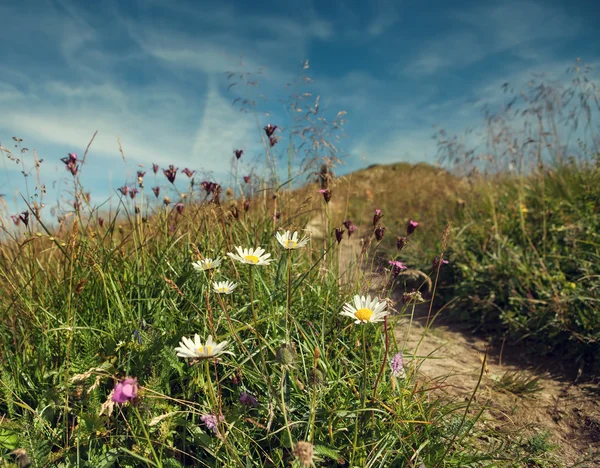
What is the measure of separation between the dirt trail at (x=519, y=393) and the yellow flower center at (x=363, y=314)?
1.67ft

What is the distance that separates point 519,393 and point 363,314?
1528mm

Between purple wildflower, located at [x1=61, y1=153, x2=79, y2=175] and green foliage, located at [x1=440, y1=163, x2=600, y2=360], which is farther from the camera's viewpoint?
green foliage, located at [x1=440, y1=163, x2=600, y2=360]

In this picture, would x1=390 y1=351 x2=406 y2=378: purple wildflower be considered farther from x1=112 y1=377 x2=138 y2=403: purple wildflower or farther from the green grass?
x1=112 y1=377 x2=138 y2=403: purple wildflower

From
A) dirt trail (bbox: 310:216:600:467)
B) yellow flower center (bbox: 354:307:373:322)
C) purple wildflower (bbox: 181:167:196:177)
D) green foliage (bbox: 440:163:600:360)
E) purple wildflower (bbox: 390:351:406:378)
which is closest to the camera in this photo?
yellow flower center (bbox: 354:307:373:322)

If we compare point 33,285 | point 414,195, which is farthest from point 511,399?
point 414,195

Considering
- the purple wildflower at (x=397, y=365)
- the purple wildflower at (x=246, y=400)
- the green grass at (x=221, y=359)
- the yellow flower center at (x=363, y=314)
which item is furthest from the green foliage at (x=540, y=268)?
the purple wildflower at (x=246, y=400)

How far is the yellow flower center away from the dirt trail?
0.51m

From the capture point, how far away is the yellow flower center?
4.27 feet

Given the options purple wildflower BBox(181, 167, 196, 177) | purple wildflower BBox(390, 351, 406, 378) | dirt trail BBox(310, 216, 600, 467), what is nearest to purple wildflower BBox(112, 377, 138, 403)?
purple wildflower BBox(390, 351, 406, 378)

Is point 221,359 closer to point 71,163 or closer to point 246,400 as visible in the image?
point 246,400

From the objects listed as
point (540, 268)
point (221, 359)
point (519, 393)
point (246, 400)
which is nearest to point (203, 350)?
point (246, 400)

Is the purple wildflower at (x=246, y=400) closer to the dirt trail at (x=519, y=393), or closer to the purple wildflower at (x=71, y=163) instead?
the dirt trail at (x=519, y=393)

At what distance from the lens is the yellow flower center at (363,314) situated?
51.3 inches

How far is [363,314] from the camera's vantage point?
4.29 ft
